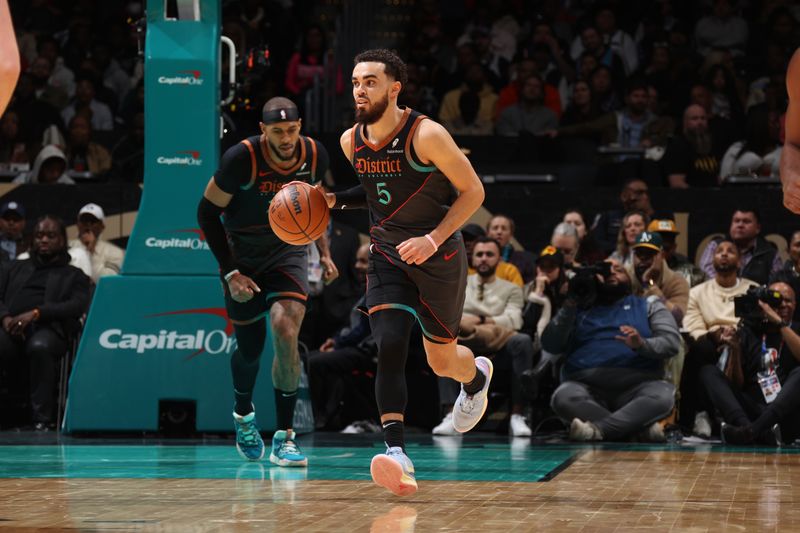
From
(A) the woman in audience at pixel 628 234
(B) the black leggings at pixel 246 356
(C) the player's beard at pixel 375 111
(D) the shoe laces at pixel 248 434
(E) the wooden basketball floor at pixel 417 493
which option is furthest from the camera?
(A) the woman in audience at pixel 628 234

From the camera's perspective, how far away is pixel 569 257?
34.2 feet

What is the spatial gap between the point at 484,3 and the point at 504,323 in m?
6.73

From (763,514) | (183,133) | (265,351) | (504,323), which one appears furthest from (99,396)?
(763,514)

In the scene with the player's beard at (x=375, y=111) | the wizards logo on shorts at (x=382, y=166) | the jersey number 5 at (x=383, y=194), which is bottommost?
the jersey number 5 at (x=383, y=194)

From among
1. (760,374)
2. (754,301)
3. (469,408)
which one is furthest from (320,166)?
(760,374)

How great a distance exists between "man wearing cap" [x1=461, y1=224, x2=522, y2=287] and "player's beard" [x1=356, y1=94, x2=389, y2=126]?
4701 mm

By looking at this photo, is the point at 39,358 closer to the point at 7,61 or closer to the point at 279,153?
the point at 279,153

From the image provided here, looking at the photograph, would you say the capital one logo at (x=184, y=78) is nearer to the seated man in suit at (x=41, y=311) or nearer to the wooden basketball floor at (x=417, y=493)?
the seated man in suit at (x=41, y=311)

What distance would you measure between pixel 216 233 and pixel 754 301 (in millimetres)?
4079

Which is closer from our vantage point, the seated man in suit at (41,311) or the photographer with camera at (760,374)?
the photographer with camera at (760,374)

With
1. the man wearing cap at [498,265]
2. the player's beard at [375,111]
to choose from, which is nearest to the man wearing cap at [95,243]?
the man wearing cap at [498,265]

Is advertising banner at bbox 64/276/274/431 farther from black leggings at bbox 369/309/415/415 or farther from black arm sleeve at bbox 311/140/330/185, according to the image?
black leggings at bbox 369/309/415/415

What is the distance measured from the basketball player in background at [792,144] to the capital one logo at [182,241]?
5460mm

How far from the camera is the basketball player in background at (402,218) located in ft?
18.3
